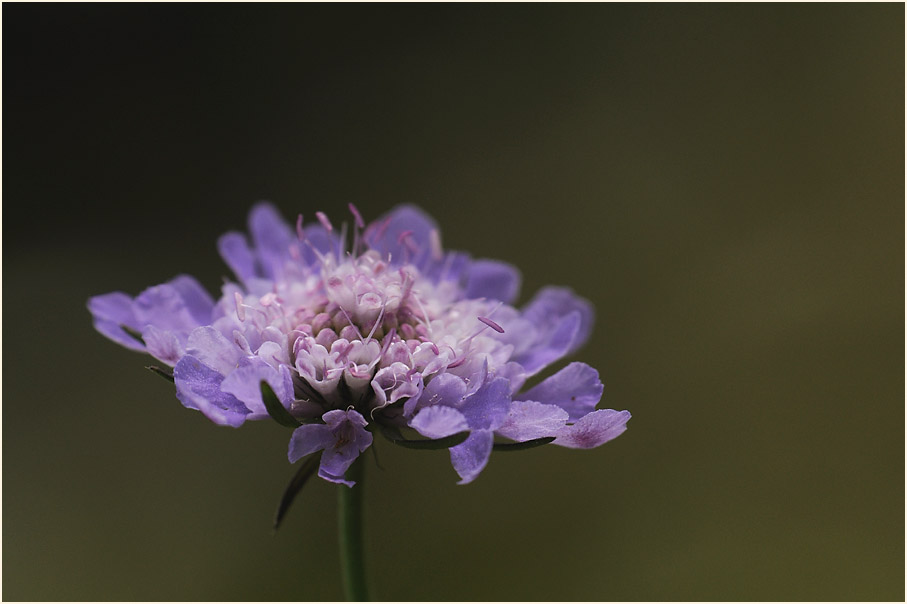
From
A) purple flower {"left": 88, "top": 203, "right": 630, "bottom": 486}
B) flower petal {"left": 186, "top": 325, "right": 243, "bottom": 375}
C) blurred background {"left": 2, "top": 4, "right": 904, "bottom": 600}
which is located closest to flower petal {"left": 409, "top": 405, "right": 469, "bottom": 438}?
purple flower {"left": 88, "top": 203, "right": 630, "bottom": 486}

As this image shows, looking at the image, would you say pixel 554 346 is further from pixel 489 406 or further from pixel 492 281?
pixel 489 406

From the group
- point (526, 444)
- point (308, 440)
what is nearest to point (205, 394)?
point (308, 440)

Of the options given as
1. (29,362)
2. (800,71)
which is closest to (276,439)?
(29,362)

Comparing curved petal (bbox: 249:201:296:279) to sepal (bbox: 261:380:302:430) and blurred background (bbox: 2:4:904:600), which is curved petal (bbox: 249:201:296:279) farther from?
blurred background (bbox: 2:4:904:600)

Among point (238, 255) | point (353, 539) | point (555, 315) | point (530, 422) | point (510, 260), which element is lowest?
point (353, 539)

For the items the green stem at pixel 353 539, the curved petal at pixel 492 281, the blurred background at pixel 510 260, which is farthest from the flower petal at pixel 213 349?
the blurred background at pixel 510 260

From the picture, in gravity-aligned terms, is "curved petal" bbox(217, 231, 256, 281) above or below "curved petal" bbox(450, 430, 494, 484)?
above
